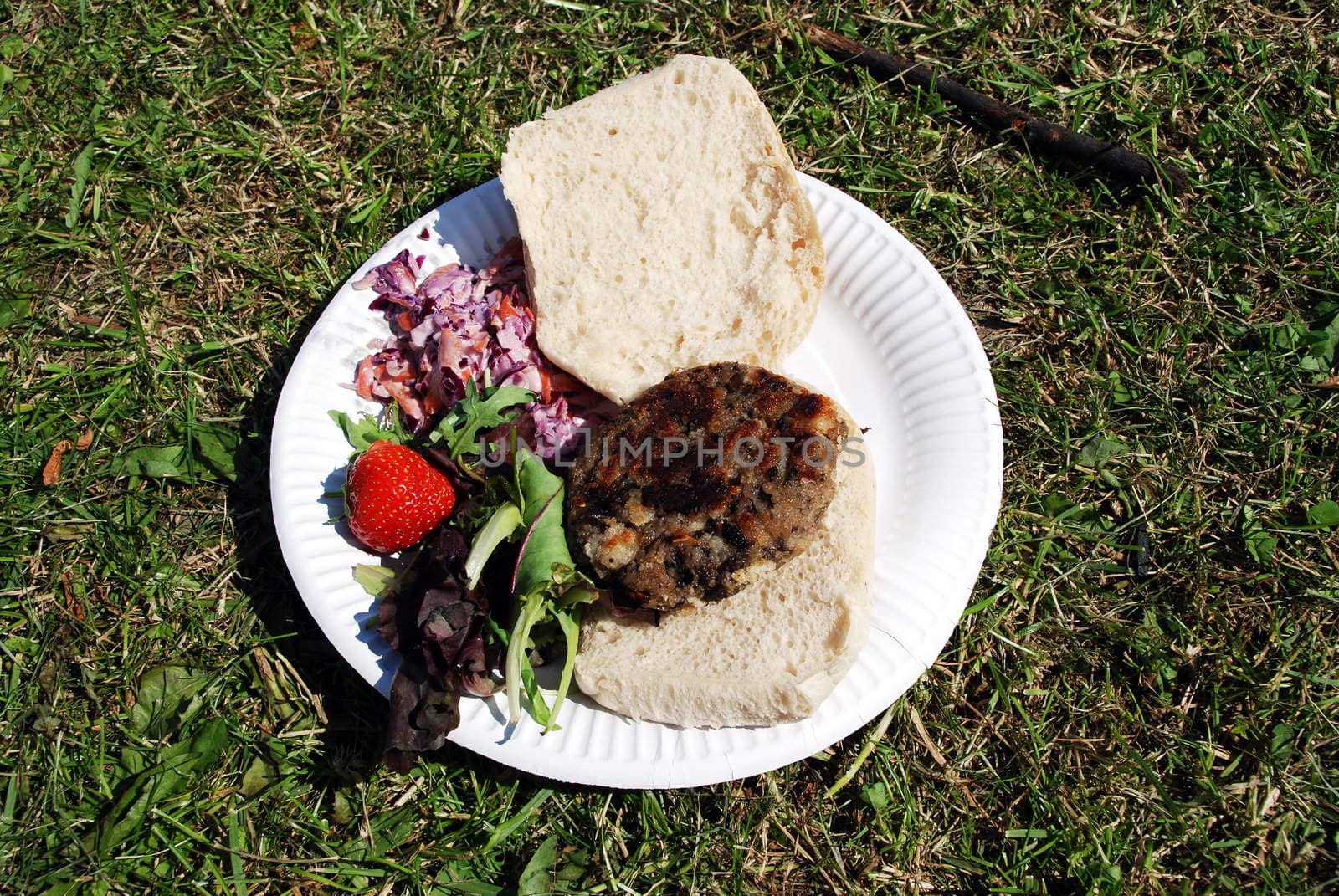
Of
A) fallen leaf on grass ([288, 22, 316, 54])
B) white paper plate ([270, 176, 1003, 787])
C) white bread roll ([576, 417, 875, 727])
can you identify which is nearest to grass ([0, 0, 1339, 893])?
fallen leaf on grass ([288, 22, 316, 54])

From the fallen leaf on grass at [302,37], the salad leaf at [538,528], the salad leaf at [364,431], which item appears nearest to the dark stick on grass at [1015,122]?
the fallen leaf on grass at [302,37]

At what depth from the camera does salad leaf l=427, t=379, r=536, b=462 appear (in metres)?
2.97

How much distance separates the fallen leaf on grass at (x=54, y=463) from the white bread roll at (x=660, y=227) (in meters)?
2.21

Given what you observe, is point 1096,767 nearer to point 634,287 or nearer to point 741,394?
point 741,394

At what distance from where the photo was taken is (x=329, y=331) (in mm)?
3205

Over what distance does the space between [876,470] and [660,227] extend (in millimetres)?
1130

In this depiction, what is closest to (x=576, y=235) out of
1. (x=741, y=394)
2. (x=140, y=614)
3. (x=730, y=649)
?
(x=741, y=394)

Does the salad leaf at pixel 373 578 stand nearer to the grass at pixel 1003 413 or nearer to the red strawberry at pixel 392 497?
the red strawberry at pixel 392 497

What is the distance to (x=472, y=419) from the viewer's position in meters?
2.98

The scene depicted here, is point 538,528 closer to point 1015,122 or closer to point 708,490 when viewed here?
point 708,490

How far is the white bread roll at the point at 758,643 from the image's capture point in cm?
263

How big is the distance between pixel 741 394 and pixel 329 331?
1.51 m

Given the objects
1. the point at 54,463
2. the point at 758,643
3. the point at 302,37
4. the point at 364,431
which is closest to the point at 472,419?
the point at 364,431

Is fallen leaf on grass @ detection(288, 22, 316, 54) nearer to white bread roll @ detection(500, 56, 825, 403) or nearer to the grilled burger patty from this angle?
white bread roll @ detection(500, 56, 825, 403)
